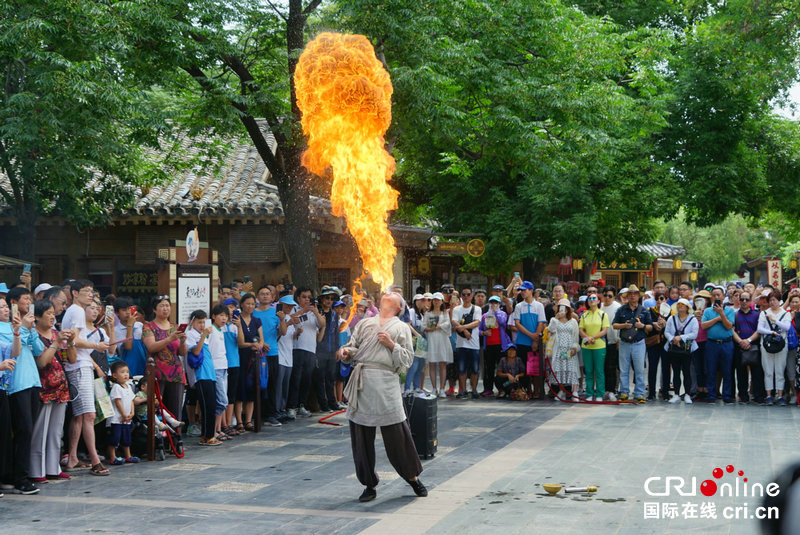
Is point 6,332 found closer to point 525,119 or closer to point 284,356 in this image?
point 284,356

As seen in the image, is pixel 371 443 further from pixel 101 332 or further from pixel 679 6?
pixel 679 6

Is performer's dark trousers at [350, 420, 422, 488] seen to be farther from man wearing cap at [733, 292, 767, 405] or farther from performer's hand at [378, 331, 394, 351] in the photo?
man wearing cap at [733, 292, 767, 405]

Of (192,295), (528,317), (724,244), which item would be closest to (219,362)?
(192,295)

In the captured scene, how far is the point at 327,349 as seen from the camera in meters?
14.1

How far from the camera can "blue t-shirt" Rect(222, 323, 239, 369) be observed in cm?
1159

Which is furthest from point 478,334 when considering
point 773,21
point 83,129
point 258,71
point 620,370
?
point 773,21

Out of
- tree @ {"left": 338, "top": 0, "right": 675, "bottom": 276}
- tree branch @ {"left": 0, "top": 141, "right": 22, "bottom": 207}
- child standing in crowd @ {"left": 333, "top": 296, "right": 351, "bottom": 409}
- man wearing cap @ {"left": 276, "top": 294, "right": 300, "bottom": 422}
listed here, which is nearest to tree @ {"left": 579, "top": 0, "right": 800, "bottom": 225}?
tree @ {"left": 338, "top": 0, "right": 675, "bottom": 276}

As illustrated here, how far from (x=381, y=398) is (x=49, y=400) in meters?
3.56

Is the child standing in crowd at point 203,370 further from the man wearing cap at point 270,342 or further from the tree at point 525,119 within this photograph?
the tree at point 525,119

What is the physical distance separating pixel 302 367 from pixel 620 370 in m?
5.75

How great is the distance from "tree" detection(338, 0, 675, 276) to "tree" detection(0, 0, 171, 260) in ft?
13.2

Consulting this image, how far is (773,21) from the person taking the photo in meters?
20.3

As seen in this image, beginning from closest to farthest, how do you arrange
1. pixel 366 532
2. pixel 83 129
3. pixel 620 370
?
1. pixel 366 532
2. pixel 83 129
3. pixel 620 370

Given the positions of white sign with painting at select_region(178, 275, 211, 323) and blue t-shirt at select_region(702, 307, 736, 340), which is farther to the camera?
blue t-shirt at select_region(702, 307, 736, 340)
